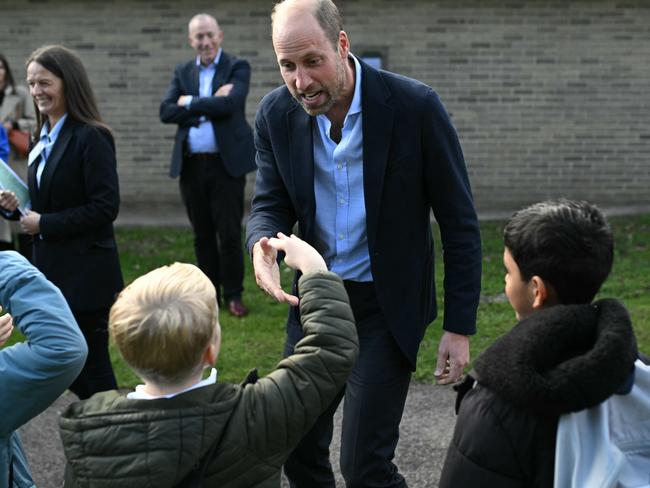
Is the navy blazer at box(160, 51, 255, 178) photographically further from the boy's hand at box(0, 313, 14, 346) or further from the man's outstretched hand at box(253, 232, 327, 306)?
the boy's hand at box(0, 313, 14, 346)

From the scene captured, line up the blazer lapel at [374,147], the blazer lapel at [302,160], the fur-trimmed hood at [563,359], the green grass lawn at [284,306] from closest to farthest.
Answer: the fur-trimmed hood at [563,359] → the blazer lapel at [374,147] → the blazer lapel at [302,160] → the green grass lawn at [284,306]

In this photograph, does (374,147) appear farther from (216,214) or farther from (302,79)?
(216,214)

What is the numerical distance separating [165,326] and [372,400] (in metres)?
1.32

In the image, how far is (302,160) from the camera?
341 cm

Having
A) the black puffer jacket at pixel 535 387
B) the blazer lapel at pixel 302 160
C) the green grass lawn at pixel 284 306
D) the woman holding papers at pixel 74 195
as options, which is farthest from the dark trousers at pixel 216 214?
the black puffer jacket at pixel 535 387

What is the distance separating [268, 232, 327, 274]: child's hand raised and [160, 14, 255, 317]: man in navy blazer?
453cm

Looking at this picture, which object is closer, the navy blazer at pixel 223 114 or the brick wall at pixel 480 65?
the navy blazer at pixel 223 114

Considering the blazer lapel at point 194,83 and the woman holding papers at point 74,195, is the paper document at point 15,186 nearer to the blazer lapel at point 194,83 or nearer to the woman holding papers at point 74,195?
the woman holding papers at point 74,195

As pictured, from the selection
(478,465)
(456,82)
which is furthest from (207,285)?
(456,82)

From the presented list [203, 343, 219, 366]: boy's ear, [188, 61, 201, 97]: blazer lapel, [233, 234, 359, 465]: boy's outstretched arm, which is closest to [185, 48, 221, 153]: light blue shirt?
[188, 61, 201, 97]: blazer lapel

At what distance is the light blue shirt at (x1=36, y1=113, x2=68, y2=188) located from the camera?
4676 millimetres

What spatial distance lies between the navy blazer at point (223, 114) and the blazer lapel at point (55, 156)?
250 centimetres

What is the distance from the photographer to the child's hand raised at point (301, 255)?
255 centimetres

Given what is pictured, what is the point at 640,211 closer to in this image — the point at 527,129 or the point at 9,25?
the point at 527,129
